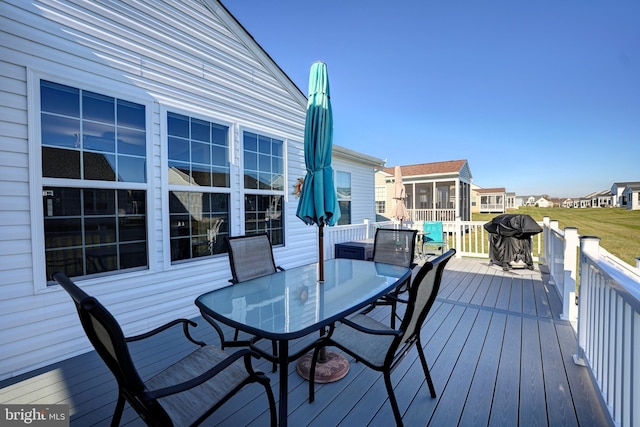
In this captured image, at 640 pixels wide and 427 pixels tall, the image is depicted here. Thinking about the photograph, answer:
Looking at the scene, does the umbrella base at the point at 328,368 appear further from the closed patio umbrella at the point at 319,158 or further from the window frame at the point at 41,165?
the window frame at the point at 41,165

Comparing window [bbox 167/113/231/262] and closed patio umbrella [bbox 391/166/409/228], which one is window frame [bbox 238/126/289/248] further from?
closed patio umbrella [bbox 391/166/409/228]

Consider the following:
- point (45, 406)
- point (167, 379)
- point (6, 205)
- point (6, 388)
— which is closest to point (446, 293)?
point (167, 379)

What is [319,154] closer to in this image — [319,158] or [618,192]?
[319,158]

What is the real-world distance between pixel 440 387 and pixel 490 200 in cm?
3980

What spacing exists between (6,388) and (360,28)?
9019mm

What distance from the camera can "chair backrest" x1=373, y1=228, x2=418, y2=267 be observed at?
3541mm

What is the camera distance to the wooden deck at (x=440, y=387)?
1.83 metres

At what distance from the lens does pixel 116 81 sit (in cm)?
302

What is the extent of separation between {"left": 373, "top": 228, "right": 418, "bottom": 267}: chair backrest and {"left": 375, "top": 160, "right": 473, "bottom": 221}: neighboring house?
9607 millimetres

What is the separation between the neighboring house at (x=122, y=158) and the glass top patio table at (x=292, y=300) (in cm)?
158

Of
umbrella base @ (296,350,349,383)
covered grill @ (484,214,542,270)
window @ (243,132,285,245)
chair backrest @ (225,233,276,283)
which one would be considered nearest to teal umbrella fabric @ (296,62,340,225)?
chair backrest @ (225,233,276,283)

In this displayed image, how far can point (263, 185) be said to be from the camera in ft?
15.6

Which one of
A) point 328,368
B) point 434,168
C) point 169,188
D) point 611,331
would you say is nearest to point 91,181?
point 169,188

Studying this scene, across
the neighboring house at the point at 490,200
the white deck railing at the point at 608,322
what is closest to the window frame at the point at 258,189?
the white deck railing at the point at 608,322
